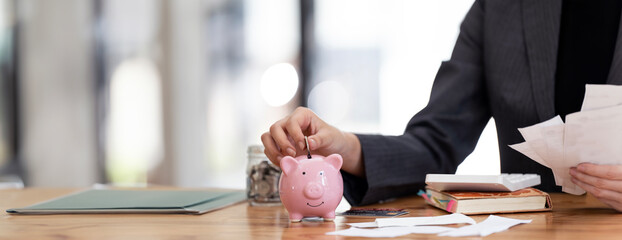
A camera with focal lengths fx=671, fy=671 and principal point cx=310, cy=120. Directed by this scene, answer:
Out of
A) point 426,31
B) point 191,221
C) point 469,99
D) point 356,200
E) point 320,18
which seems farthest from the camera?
point 320,18

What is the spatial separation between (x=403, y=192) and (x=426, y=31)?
107 inches

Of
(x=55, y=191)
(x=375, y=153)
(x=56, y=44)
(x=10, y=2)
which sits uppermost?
(x=10, y=2)

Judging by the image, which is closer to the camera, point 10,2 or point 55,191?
point 55,191

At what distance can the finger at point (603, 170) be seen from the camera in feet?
2.99

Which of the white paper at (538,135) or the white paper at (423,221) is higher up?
the white paper at (538,135)

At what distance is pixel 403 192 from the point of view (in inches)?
50.7

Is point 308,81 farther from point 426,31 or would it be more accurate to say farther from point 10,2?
point 10,2

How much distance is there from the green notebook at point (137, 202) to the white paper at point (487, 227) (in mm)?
449

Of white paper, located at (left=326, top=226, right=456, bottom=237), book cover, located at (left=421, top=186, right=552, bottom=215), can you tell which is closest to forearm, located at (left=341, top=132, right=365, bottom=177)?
book cover, located at (left=421, top=186, right=552, bottom=215)

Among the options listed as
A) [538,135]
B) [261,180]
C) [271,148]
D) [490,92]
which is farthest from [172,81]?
[538,135]

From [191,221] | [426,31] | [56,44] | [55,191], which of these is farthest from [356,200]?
[56,44]

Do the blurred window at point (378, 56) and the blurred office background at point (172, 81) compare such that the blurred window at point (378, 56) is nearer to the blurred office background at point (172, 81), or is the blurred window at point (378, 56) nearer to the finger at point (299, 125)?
the blurred office background at point (172, 81)

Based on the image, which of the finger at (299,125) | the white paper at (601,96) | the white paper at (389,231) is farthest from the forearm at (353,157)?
the white paper at (601,96)

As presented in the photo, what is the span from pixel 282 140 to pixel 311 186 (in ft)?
0.40
